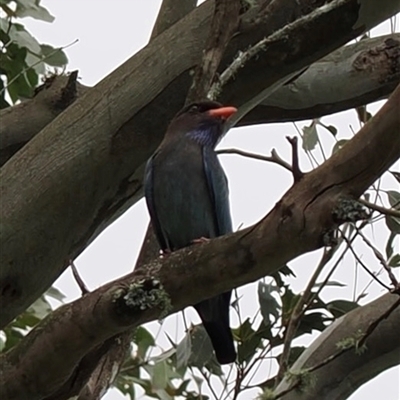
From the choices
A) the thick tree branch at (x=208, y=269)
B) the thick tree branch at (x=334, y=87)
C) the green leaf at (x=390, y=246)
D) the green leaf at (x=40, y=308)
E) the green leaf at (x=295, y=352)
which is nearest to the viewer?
the thick tree branch at (x=208, y=269)

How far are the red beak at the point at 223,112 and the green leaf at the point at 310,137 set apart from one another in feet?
1.57

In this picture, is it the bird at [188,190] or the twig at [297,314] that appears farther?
the bird at [188,190]

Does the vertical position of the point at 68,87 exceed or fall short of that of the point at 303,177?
it exceeds it

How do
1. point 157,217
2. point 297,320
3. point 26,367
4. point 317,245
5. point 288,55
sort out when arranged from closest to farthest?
point 317,245 → point 26,367 → point 288,55 → point 297,320 → point 157,217

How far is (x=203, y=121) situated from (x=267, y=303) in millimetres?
515

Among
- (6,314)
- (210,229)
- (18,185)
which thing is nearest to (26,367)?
(6,314)

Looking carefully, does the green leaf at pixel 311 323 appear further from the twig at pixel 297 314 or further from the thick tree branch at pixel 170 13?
the thick tree branch at pixel 170 13

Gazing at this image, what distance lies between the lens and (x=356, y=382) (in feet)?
7.42

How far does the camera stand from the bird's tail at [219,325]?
2469mm

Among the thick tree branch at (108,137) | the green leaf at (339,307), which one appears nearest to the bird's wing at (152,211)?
the thick tree branch at (108,137)

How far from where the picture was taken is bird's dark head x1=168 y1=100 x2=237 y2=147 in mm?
2408

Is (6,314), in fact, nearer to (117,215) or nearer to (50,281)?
(50,281)

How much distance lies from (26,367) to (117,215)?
0.65 metres

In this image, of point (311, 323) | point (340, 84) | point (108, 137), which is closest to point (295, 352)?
point (311, 323)
